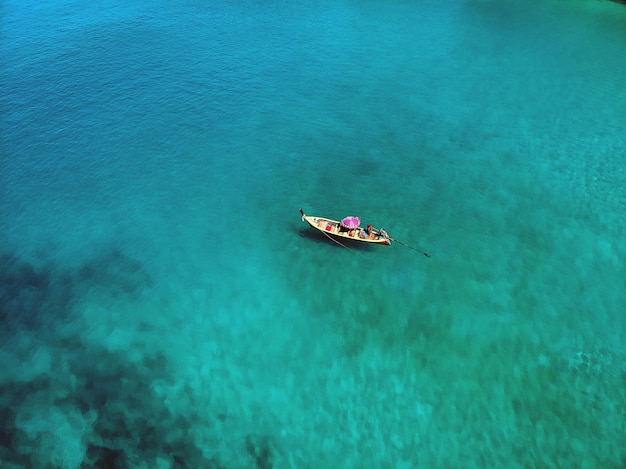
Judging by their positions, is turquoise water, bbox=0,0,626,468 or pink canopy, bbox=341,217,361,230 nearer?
turquoise water, bbox=0,0,626,468

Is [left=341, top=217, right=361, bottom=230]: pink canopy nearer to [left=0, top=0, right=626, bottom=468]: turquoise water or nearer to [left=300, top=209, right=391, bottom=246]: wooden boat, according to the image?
[left=300, top=209, right=391, bottom=246]: wooden boat

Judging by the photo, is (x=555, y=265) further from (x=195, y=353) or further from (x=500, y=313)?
(x=195, y=353)

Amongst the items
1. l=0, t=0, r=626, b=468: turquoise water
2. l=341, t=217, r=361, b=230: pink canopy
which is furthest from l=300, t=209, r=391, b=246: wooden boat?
l=0, t=0, r=626, b=468: turquoise water

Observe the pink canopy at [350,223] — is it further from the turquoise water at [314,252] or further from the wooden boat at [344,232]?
the turquoise water at [314,252]

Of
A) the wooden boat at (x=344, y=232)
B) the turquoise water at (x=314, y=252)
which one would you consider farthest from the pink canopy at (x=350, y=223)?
the turquoise water at (x=314, y=252)

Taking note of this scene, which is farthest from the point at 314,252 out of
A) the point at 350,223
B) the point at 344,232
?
the point at 350,223
